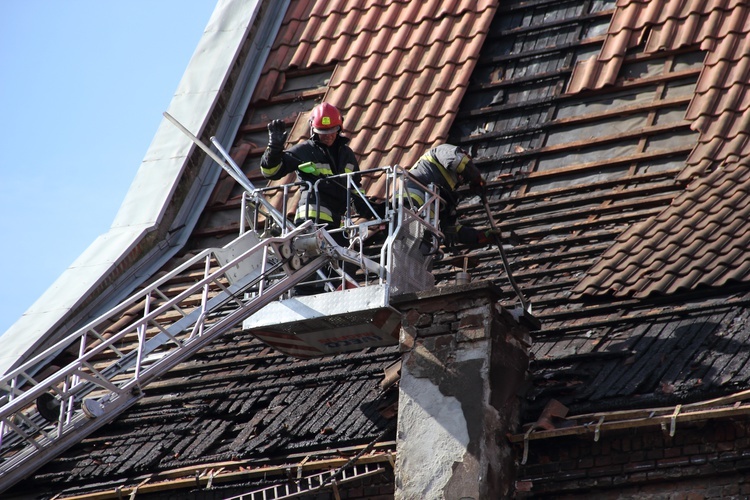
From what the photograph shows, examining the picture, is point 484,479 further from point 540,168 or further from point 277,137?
point 540,168

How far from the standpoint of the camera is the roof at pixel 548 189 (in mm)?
9000

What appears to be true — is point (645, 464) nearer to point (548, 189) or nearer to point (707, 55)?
point (548, 189)

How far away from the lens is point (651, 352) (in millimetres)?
Answer: 8711

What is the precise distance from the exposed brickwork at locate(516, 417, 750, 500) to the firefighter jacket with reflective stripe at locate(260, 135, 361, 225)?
2.73 m

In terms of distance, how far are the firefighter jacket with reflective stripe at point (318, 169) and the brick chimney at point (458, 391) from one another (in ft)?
4.74

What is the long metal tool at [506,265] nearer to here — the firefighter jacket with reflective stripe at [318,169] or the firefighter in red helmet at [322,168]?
the firefighter in red helmet at [322,168]

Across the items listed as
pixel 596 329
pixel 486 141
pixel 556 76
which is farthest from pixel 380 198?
pixel 596 329

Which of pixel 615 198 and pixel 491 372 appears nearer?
pixel 491 372

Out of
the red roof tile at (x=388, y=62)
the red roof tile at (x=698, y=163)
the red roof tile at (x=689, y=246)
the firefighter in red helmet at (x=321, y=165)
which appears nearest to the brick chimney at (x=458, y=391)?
the red roof tile at (x=689, y=246)

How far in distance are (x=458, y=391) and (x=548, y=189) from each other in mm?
3032

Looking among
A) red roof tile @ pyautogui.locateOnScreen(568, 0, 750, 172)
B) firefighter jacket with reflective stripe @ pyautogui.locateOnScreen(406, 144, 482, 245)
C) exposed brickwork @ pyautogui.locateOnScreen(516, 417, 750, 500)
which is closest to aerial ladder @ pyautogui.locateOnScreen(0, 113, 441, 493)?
firefighter jacket with reflective stripe @ pyautogui.locateOnScreen(406, 144, 482, 245)

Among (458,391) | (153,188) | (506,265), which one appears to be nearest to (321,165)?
(506,265)

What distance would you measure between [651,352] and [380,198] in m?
3.65

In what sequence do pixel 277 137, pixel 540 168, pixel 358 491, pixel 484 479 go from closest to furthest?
pixel 484 479
pixel 358 491
pixel 277 137
pixel 540 168
